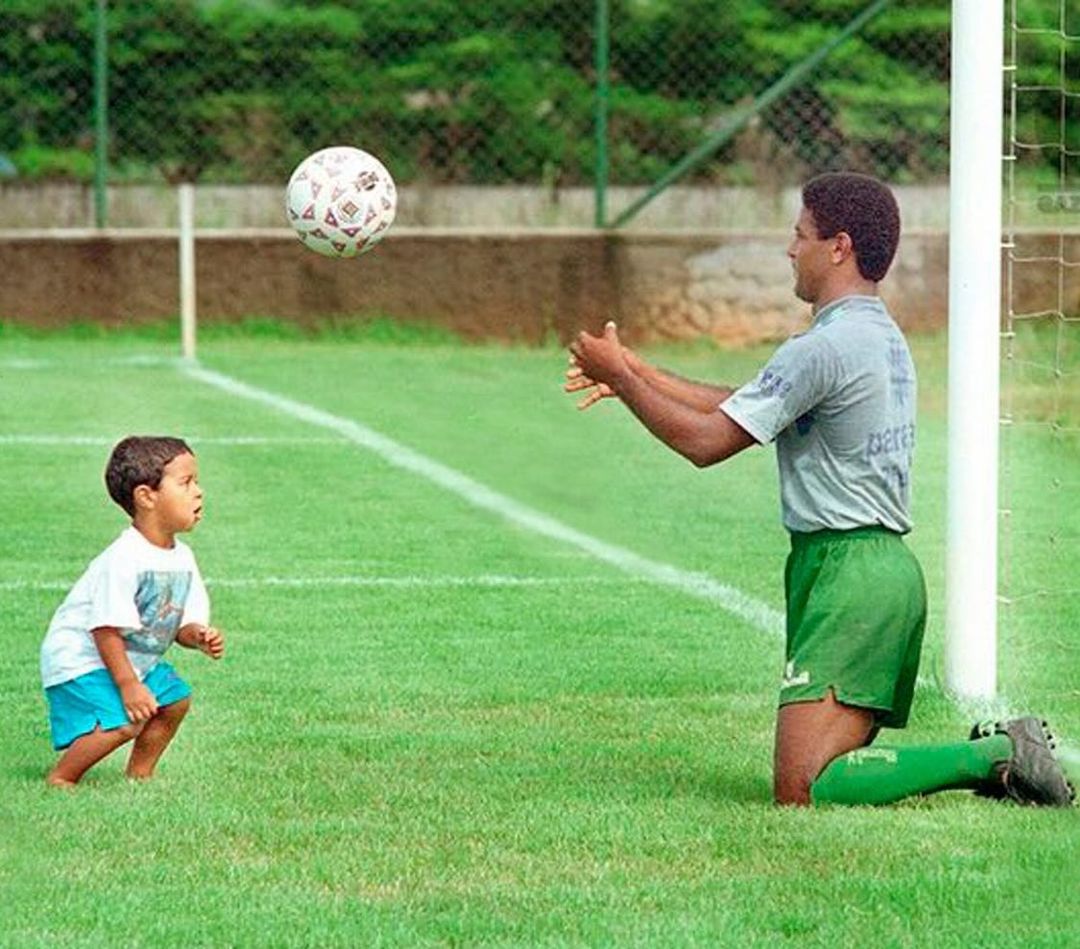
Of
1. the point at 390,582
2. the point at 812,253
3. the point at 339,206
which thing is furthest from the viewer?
the point at 390,582

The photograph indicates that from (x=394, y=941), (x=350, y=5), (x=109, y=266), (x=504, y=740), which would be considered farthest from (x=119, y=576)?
(x=350, y=5)

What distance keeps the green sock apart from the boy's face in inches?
62.0

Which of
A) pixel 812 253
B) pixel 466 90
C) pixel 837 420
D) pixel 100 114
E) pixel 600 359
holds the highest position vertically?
pixel 466 90

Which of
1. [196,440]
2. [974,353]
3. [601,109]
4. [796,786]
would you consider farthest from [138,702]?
[601,109]

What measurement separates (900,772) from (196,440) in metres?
8.30

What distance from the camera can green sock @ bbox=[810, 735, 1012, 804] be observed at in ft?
20.5

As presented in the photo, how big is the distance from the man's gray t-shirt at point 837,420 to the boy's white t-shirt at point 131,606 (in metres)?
1.34

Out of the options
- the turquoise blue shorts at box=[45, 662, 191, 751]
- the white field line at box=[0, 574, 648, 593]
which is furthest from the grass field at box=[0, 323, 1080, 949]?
the turquoise blue shorts at box=[45, 662, 191, 751]

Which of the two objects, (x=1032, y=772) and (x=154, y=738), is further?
(x=154, y=738)

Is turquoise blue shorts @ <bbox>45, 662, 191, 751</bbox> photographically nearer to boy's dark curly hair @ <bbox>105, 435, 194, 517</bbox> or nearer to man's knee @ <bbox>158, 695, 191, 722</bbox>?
man's knee @ <bbox>158, 695, 191, 722</bbox>

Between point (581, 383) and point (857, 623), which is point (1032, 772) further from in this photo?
point (581, 383)

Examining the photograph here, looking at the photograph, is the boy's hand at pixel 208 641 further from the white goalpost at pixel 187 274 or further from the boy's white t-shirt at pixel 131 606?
the white goalpost at pixel 187 274

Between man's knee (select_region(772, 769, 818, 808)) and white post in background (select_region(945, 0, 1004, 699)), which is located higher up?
white post in background (select_region(945, 0, 1004, 699))

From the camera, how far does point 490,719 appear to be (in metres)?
7.39
